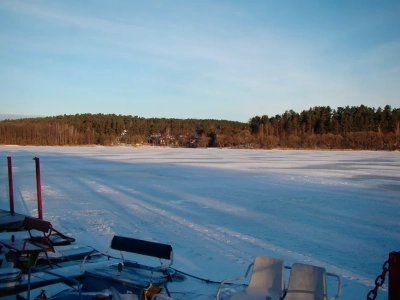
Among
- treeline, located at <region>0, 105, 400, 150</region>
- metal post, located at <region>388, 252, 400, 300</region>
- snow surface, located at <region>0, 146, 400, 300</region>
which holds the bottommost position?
snow surface, located at <region>0, 146, 400, 300</region>

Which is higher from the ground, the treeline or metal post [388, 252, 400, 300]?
the treeline

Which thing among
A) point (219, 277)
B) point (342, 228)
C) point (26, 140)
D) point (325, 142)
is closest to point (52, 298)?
point (219, 277)

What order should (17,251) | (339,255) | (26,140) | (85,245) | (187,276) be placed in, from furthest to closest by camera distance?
(26,140) → (85,245) → (339,255) → (187,276) → (17,251)

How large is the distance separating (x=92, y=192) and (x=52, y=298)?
10422 millimetres

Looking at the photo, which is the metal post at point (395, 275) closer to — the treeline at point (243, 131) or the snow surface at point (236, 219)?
the snow surface at point (236, 219)

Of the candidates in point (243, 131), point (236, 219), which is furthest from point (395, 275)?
point (243, 131)

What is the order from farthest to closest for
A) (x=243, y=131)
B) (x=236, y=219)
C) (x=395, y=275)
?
(x=243, y=131) < (x=236, y=219) < (x=395, y=275)

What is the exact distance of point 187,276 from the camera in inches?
221

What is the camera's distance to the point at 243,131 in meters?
103

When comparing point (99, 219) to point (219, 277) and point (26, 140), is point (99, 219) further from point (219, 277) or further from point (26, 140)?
point (26, 140)

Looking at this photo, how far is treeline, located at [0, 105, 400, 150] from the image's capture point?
7838cm

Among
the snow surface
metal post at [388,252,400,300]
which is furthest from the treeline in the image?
metal post at [388,252,400,300]

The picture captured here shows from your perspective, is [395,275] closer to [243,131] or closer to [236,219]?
[236,219]

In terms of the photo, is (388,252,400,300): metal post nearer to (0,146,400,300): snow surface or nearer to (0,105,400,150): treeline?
(0,146,400,300): snow surface
